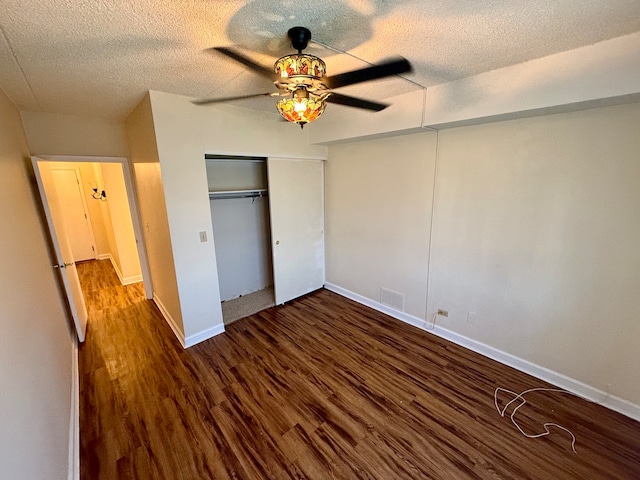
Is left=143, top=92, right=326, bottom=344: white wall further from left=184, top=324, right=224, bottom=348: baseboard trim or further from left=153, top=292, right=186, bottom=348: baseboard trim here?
left=153, top=292, right=186, bottom=348: baseboard trim

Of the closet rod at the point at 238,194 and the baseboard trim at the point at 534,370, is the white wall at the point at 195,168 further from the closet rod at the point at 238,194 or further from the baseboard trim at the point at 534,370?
the baseboard trim at the point at 534,370

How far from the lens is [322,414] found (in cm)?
197

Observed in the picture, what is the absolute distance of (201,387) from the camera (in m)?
2.24

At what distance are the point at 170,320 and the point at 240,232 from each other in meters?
1.42

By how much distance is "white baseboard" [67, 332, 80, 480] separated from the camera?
5.13 feet

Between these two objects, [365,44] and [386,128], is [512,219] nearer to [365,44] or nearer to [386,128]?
[386,128]

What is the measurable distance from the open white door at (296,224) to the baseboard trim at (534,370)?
49.8 inches

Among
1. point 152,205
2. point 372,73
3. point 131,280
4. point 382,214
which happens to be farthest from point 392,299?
point 131,280

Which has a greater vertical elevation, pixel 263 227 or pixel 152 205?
pixel 152 205

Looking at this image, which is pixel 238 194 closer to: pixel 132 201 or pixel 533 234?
pixel 132 201

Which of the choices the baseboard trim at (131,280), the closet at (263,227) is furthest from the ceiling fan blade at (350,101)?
the baseboard trim at (131,280)

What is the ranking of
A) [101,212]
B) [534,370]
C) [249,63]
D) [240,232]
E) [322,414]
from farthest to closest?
[101,212] → [240,232] → [534,370] → [322,414] → [249,63]

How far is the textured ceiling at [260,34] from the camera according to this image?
1.19 meters

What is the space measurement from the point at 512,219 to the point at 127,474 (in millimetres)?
3335
